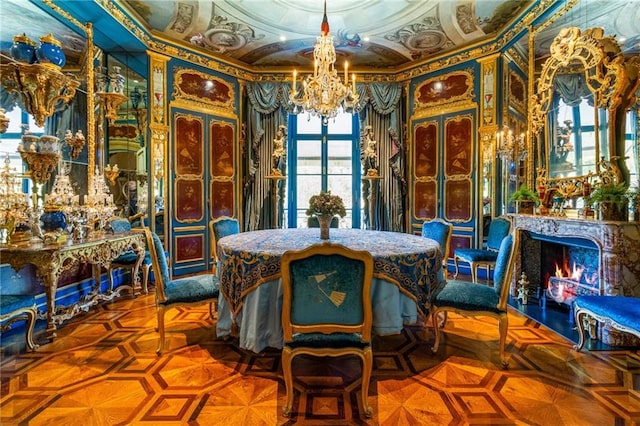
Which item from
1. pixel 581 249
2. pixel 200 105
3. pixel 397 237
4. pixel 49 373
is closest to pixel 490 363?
pixel 397 237

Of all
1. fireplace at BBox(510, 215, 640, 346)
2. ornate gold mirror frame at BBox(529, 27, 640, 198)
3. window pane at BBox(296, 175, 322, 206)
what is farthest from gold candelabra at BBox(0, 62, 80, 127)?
ornate gold mirror frame at BBox(529, 27, 640, 198)

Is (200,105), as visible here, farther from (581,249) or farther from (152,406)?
(581,249)

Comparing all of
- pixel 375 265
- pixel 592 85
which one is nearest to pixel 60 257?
pixel 375 265

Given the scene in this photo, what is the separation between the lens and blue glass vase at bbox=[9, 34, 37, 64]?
296cm

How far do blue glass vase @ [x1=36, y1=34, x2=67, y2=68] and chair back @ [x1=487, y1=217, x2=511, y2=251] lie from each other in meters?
5.53

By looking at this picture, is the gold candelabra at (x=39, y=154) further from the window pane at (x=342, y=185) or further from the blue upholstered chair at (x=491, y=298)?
the window pane at (x=342, y=185)

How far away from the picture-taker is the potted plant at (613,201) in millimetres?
2785

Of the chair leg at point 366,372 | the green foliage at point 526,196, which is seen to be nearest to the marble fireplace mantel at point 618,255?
the green foliage at point 526,196

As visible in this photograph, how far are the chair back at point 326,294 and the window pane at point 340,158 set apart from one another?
4769 mm

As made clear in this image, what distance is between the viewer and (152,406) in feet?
6.41

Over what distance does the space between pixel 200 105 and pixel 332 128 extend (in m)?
2.52

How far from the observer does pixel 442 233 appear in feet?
11.9

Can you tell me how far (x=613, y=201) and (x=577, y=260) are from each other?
101cm

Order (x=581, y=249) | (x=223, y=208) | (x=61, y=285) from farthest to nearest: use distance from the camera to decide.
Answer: (x=223, y=208)
(x=61, y=285)
(x=581, y=249)
